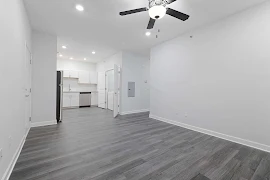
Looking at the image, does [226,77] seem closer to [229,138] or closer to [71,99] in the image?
[229,138]

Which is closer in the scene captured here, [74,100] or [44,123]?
[44,123]

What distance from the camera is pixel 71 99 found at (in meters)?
6.98

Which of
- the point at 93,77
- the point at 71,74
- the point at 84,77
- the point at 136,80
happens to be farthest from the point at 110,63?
the point at 71,74

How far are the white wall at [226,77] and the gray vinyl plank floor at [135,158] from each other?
0.47 metres

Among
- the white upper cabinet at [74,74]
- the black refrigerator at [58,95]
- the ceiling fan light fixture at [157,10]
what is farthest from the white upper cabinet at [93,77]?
the ceiling fan light fixture at [157,10]

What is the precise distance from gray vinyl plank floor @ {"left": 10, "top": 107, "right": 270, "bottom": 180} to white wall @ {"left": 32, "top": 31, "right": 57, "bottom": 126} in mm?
766

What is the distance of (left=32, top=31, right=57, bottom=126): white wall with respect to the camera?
11.6 feet

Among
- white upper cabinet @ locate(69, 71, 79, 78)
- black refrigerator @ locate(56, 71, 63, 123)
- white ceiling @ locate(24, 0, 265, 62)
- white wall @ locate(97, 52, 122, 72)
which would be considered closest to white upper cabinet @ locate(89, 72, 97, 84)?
white wall @ locate(97, 52, 122, 72)

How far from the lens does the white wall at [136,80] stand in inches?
213

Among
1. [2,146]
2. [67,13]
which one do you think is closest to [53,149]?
[2,146]

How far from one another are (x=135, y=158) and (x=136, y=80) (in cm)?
412

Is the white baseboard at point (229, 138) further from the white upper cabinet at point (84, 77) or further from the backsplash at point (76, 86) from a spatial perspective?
the backsplash at point (76, 86)

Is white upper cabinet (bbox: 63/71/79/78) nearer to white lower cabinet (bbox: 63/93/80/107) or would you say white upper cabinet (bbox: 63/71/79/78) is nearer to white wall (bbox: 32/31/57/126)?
white lower cabinet (bbox: 63/93/80/107)

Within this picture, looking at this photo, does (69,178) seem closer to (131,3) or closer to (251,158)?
(251,158)
